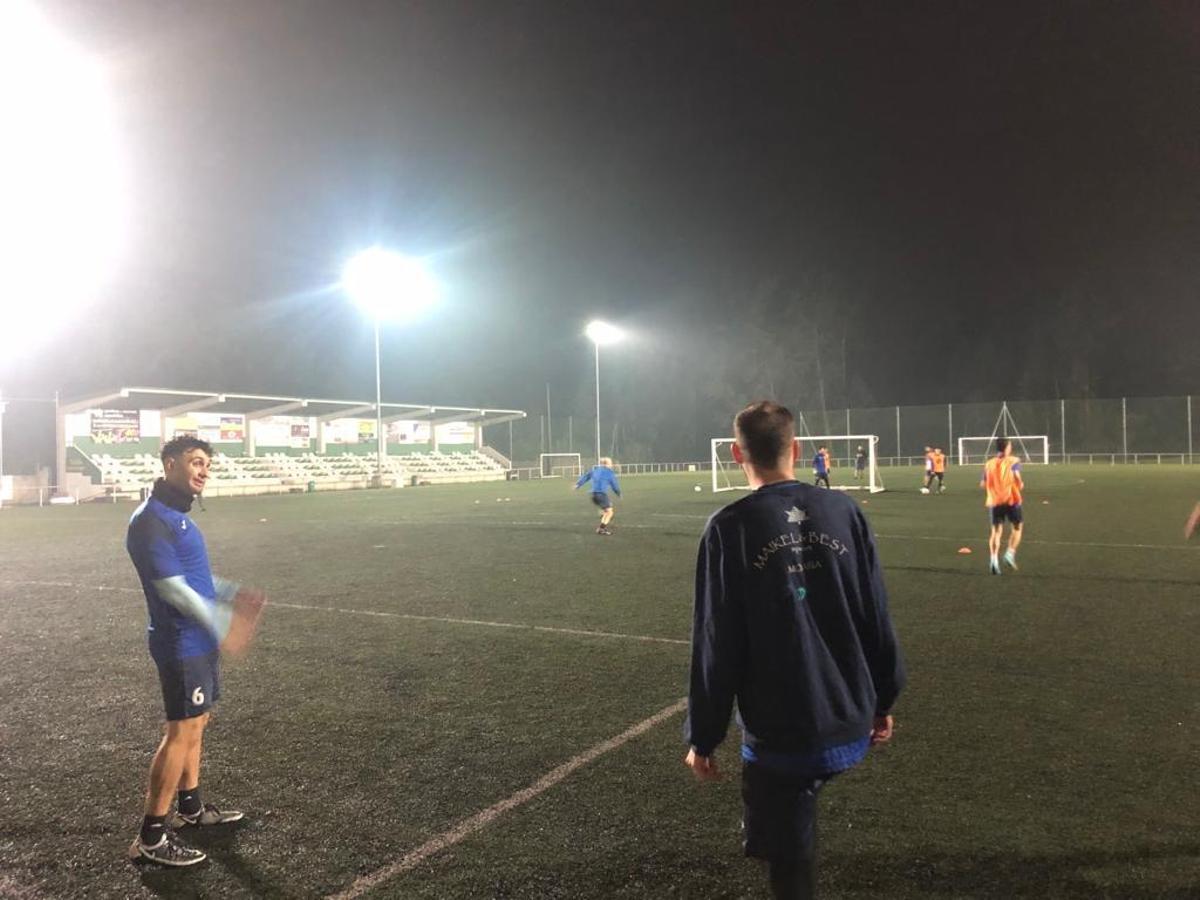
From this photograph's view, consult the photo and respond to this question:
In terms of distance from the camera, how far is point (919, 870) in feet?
11.0

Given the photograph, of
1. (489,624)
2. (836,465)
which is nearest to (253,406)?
(489,624)

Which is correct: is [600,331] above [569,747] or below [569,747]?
above

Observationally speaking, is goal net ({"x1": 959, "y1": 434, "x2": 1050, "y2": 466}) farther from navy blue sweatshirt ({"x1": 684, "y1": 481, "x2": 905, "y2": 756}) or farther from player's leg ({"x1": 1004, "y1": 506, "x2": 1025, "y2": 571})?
navy blue sweatshirt ({"x1": 684, "y1": 481, "x2": 905, "y2": 756})

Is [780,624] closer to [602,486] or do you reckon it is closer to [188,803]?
[188,803]

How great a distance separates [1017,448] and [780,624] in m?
65.9

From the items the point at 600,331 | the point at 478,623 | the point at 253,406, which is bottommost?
the point at 478,623

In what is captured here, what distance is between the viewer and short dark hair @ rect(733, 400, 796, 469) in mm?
2451

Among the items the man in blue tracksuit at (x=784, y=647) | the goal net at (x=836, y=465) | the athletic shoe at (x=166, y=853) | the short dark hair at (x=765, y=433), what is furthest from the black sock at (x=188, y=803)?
the goal net at (x=836, y=465)

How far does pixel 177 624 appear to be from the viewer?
366 centimetres

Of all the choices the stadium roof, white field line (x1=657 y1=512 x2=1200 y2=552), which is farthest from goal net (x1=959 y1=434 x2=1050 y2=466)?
white field line (x1=657 y1=512 x2=1200 y2=552)

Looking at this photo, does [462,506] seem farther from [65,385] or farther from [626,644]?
[65,385]

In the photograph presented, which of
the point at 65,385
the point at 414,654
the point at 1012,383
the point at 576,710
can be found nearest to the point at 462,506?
the point at 414,654

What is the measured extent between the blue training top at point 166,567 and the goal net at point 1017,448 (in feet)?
200

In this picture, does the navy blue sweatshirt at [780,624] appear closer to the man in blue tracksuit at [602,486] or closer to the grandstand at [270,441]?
the man in blue tracksuit at [602,486]
